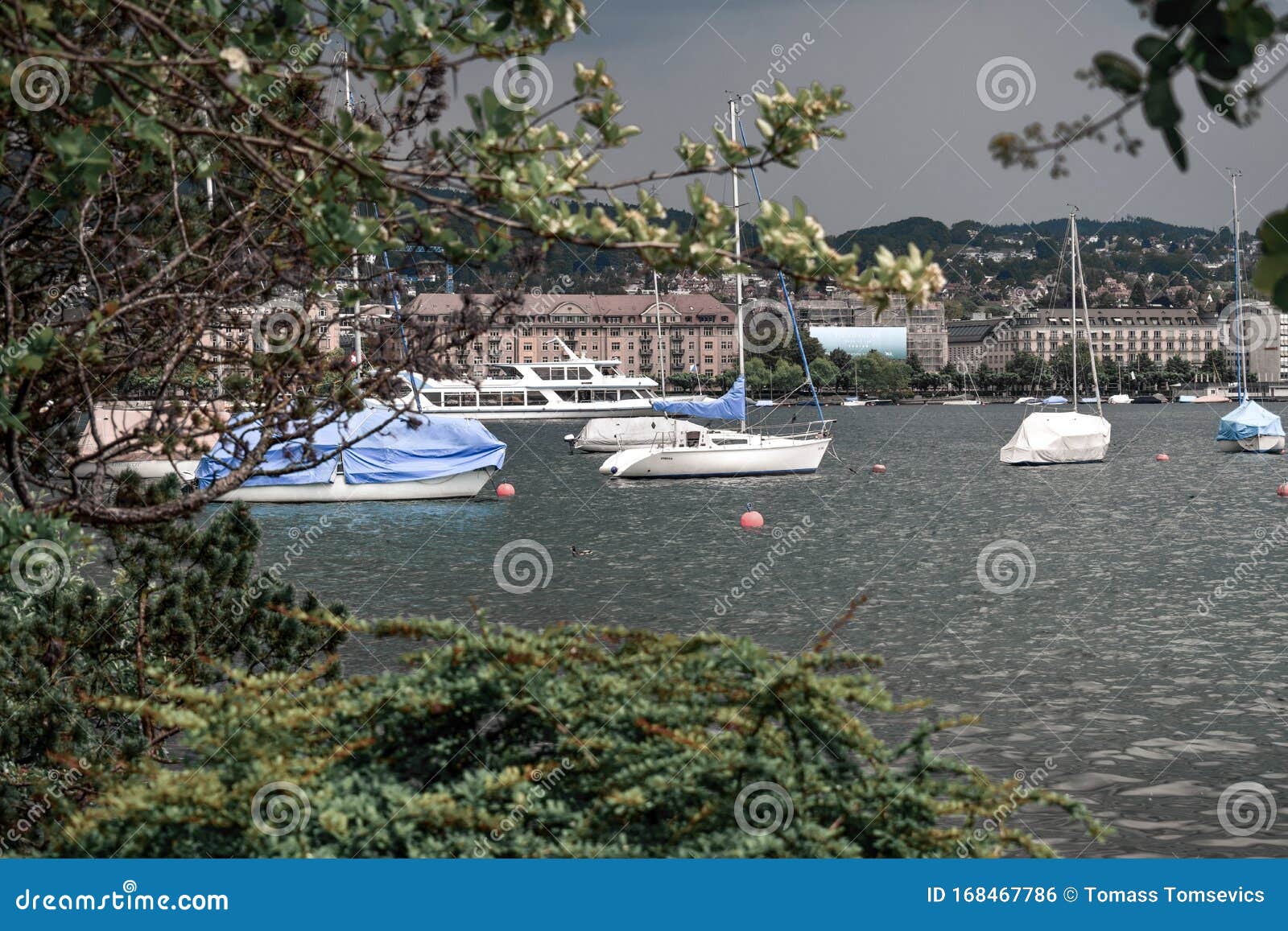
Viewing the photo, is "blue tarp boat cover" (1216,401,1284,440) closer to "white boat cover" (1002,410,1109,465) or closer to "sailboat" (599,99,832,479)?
"white boat cover" (1002,410,1109,465)

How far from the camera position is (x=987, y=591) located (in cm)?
2509

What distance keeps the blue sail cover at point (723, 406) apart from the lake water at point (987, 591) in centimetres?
285

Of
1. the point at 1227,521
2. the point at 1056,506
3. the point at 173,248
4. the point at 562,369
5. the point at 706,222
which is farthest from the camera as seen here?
the point at 562,369

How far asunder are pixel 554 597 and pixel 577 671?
19.1 metres

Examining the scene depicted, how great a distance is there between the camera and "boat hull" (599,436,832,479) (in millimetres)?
52625

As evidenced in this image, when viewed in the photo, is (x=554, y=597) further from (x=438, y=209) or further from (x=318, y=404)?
(x=438, y=209)

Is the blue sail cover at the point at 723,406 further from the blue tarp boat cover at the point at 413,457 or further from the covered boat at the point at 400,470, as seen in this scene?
the covered boat at the point at 400,470

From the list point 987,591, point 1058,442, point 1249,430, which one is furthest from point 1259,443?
point 987,591

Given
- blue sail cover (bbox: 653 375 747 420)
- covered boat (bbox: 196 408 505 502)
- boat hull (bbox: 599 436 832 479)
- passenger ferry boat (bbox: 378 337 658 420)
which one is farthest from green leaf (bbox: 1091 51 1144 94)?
passenger ferry boat (bbox: 378 337 658 420)

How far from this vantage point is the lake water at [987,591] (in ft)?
43.1

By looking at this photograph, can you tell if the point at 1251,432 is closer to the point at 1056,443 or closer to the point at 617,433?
the point at 1056,443

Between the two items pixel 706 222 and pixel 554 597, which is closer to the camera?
pixel 706 222

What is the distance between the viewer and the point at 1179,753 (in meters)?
13.3

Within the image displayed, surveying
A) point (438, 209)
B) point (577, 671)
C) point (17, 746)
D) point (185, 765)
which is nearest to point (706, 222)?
point (438, 209)
